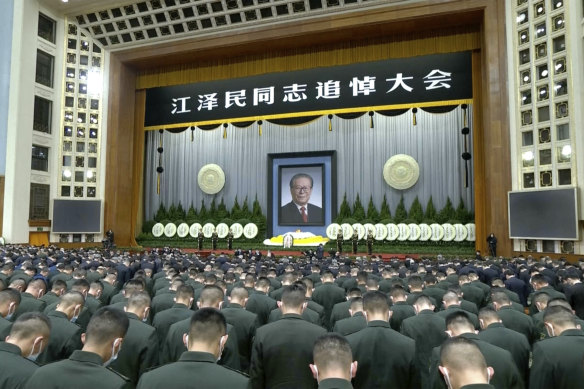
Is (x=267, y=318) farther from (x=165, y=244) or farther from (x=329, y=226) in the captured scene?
(x=165, y=244)

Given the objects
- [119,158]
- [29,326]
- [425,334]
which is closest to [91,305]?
[29,326]

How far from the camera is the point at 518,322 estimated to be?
4.06 meters

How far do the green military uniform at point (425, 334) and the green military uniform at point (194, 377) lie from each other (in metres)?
2.08

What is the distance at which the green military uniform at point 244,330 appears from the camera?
153 inches

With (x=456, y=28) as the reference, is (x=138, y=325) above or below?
Answer: below

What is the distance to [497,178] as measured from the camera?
16.7 meters

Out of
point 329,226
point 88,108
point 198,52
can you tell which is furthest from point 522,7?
point 88,108

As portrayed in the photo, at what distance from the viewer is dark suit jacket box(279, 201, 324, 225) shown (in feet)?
72.3

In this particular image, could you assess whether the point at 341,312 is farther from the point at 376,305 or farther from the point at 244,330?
the point at 376,305

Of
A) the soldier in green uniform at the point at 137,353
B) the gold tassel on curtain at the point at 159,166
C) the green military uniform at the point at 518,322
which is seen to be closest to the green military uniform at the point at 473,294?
the green military uniform at the point at 518,322

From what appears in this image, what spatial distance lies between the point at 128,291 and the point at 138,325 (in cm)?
142

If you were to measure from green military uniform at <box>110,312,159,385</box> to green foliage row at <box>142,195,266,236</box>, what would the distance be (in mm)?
19124

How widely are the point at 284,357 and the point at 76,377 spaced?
53.0 inches

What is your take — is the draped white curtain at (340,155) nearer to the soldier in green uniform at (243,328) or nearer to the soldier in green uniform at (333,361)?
the soldier in green uniform at (243,328)
